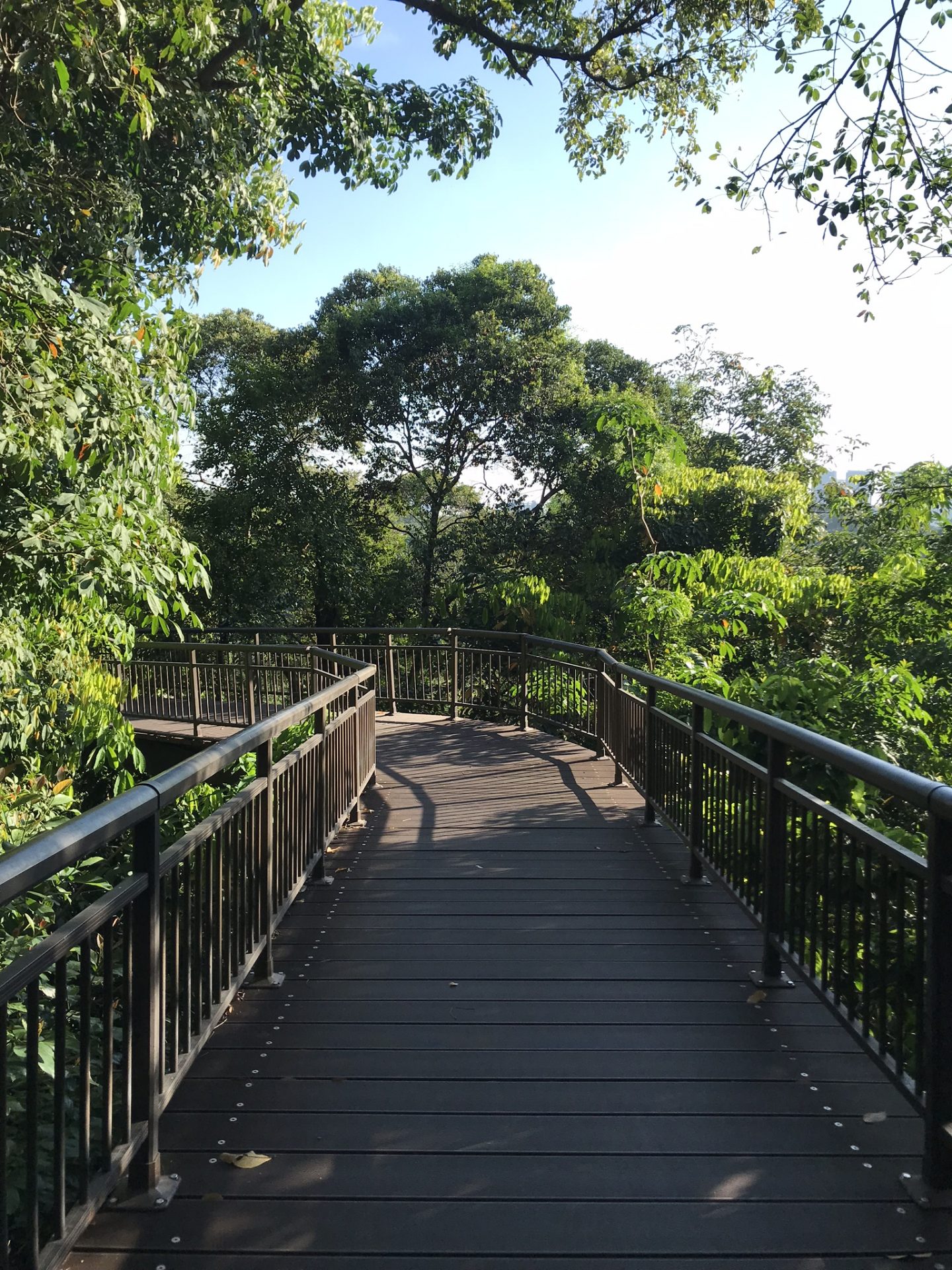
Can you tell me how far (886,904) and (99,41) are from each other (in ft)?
24.0

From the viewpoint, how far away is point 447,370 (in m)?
19.5

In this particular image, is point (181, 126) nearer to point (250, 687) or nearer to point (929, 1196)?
point (250, 687)

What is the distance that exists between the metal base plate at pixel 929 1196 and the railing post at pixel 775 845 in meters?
1.12

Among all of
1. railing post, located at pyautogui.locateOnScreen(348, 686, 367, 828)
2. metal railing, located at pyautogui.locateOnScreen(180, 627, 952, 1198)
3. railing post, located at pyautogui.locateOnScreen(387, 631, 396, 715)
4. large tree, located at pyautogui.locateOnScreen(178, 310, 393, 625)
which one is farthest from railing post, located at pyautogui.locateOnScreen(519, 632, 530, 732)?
large tree, located at pyautogui.locateOnScreen(178, 310, 393, 625)

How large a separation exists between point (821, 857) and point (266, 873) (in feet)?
6.94

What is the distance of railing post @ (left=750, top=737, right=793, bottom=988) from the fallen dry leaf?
1909 millimetres

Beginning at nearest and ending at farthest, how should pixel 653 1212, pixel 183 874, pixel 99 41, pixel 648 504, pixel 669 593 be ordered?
pixel 653 1212, pixel 183 874, pixel 99 41, pixel 669 593, pixel 648 504

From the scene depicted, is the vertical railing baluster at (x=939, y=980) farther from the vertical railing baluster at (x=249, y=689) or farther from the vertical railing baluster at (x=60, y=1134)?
the vertical railing baluster at (x=249, y=689)

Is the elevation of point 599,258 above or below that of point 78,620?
above

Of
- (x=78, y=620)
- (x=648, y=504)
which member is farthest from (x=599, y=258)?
(x=78, y=620)

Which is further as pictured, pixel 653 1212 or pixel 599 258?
pixel 599 258

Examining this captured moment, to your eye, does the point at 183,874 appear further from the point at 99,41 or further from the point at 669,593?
the point at 669,593

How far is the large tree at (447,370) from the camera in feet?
63.5

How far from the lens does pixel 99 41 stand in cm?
651
